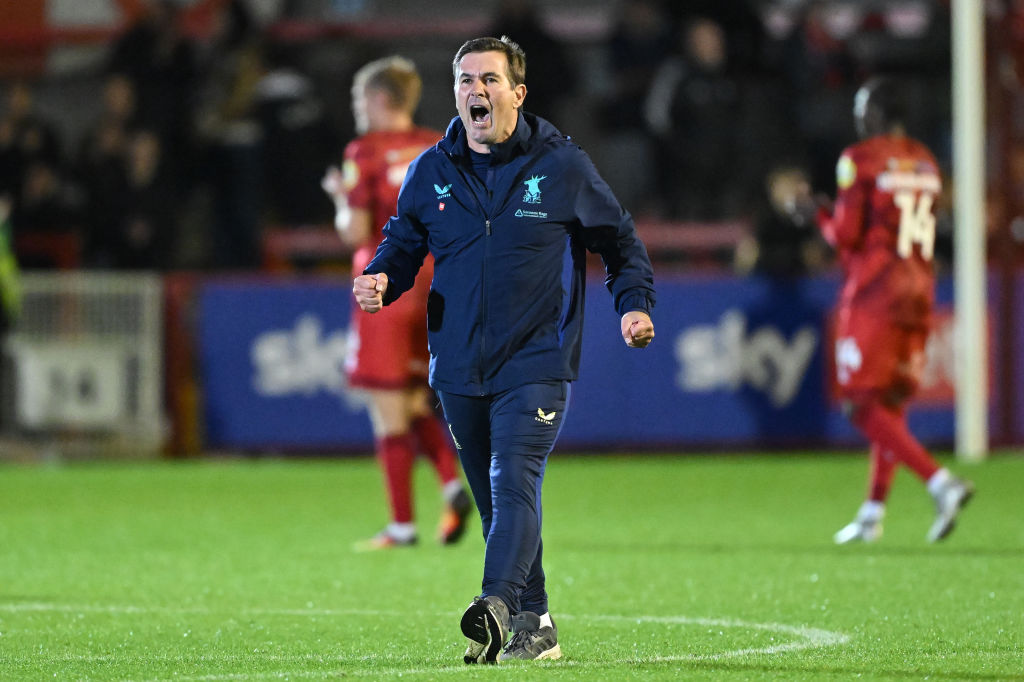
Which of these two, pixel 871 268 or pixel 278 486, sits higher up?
pixel 871 268

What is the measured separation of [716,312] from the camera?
15617 millimetres

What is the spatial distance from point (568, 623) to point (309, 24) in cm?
1352

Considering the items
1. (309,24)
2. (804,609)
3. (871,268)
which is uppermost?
(309,24)

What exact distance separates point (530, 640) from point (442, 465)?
4154 millimetres

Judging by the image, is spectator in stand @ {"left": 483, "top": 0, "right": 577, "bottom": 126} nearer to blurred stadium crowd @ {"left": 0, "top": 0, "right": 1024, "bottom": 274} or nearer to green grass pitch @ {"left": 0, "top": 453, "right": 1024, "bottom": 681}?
blurred stadium crowd @ {"left": 0, "top": 0, "right": 1024, "bottom": 274}

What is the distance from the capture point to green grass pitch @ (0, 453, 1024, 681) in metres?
5.90

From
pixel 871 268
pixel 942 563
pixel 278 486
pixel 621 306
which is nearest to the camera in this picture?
pixel 621 306

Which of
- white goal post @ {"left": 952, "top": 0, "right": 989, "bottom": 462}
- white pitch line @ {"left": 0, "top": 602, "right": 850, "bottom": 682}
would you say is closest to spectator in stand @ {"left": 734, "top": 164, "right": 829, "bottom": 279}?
white goal post @ {"left": 952, "top": 0, "right": 989, "bottom": 462}

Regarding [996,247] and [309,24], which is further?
[309,24]

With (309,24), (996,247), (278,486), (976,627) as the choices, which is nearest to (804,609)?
(976,627)

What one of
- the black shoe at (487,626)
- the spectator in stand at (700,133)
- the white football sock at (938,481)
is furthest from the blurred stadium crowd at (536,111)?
the black shoe at (487,626)

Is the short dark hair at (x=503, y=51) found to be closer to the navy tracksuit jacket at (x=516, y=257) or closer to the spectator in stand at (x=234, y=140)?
the navy tracksuit jacket at (x=516, y=257)

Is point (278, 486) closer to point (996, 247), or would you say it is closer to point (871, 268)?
point (871, 268)

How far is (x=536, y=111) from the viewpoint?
17656 millimetres
